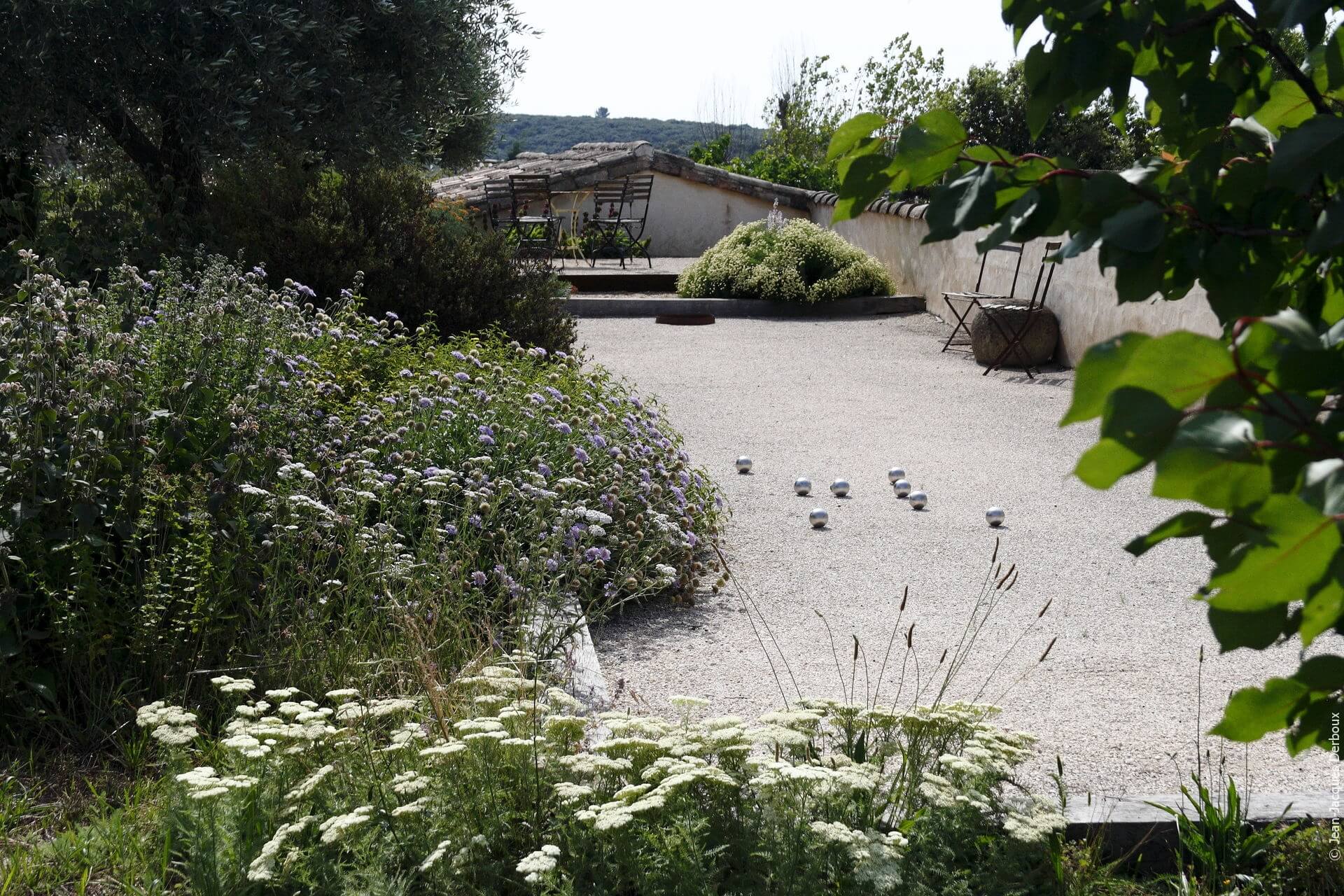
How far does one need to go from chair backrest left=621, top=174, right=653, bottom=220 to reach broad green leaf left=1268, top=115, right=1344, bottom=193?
21.3 meters

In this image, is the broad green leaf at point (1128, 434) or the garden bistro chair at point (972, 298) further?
the garden bistro chair at point (972, 298)

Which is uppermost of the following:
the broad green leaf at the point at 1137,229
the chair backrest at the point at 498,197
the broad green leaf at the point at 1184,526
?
the broad green leaf at the point at 1137,229

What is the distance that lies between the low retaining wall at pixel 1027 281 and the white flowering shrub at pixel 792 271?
24.3 inches

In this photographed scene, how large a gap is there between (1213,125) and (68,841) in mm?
2724

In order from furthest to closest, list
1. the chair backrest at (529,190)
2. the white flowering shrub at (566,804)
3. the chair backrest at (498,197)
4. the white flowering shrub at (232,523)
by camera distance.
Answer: the chair backrest at (498,197) < the chair backrest at (529,190) < the white flowering shrub at (232,523) < the white flowering shrub at (566,804)

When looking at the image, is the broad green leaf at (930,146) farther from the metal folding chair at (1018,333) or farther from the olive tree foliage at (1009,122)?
the olive tree foliage at (1009,122)

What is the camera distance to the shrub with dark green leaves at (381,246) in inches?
329

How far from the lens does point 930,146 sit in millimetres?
1189

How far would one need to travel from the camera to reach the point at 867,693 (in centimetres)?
380

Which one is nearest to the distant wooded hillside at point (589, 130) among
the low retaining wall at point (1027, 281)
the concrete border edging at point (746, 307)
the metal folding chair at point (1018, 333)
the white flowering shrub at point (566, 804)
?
the low retaining wall at point (1027, 281)

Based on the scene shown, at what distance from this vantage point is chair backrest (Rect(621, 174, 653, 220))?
72.7ft

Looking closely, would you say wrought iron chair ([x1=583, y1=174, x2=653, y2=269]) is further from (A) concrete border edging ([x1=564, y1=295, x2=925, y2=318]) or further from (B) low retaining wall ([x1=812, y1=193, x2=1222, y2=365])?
(A) concrete border edging ([x1=564, y1=295, x2=925, y2=318])

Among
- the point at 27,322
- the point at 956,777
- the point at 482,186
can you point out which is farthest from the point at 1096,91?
the point at 482,186

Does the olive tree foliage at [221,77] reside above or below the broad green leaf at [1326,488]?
above
